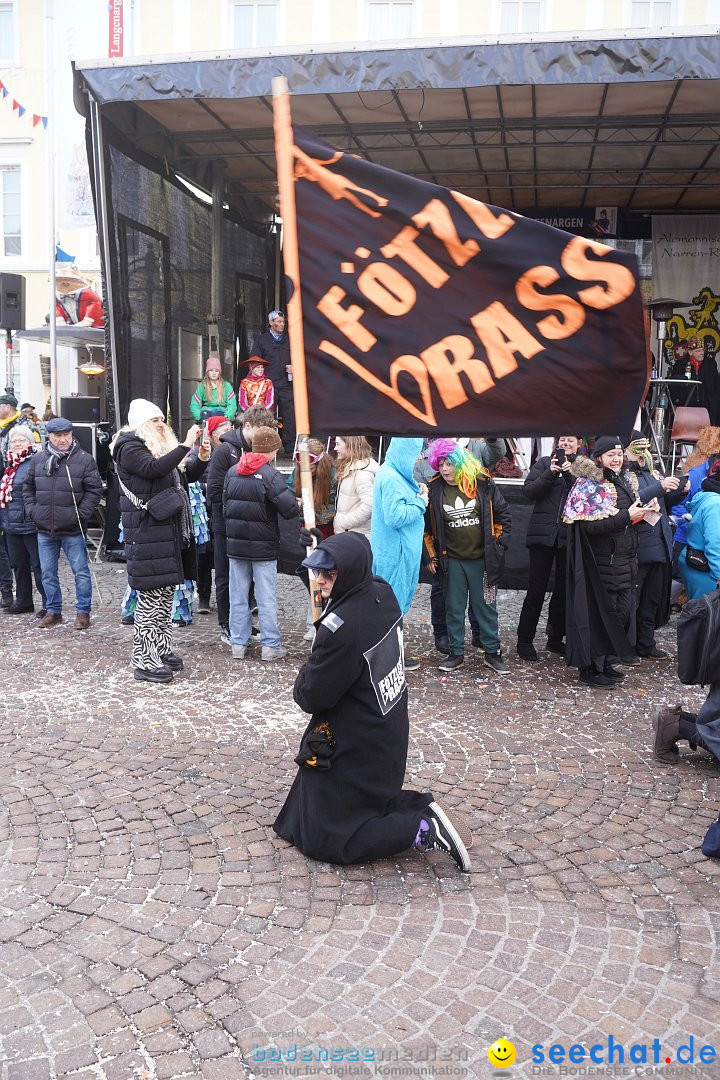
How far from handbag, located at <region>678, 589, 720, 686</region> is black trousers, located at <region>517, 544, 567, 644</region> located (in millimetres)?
2614

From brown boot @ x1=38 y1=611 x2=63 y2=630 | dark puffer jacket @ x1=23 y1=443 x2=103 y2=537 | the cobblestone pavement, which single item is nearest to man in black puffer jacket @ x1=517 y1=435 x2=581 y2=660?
the cobblestone pavement

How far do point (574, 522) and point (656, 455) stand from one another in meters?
7.86

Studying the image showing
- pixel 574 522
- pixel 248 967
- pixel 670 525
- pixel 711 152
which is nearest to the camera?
pixel 248 967

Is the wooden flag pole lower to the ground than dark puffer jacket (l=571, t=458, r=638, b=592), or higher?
higher

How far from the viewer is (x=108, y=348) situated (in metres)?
11.1

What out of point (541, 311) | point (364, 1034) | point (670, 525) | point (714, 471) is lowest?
point (364, 1034)

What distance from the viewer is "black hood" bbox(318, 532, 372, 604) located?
13.3 feet

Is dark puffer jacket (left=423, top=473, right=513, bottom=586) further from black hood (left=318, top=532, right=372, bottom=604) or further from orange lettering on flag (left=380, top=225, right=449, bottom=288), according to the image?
orange lettering on flag (left=380, top=225, right=449, bottom=288)

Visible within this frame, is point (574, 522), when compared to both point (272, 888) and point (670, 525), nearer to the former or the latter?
point (670, 525)

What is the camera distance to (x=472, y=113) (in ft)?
39.3

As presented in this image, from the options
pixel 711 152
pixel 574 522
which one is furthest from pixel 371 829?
pixel 711 152

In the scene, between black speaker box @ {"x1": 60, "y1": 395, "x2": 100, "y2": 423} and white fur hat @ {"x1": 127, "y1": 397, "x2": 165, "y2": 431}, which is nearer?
white fur hat @ {"x1": 127, "y1": 397, "x2": 165, "y2": 431}

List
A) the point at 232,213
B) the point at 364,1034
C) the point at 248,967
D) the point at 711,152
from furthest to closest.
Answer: the point at 232,213
the point at 711,152
the point at 248,967
the point at 364,1034

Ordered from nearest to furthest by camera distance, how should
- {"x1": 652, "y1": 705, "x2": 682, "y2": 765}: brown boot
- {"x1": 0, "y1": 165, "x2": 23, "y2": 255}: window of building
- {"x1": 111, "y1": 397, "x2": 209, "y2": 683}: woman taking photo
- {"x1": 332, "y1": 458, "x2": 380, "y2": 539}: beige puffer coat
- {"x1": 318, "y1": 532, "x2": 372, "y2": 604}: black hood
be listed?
1. {"x1": 318, "y1": 532, "x2": 372, "y2": 604}: black hood
2. {"x1": 652, "y1": 705, "x2": 682, "y2": 765}: brown boot
3. {"x1": 111, "y1": 397, "x2": 209, "y2": 683}: woman taking photo
4. {"x1": 332, "y1": 458, "x2": 380, "y2": 539}: beige puffer coat
5. {"x1": 0, "y1": 165, "x2": 23, "y2": 255}: window of building
